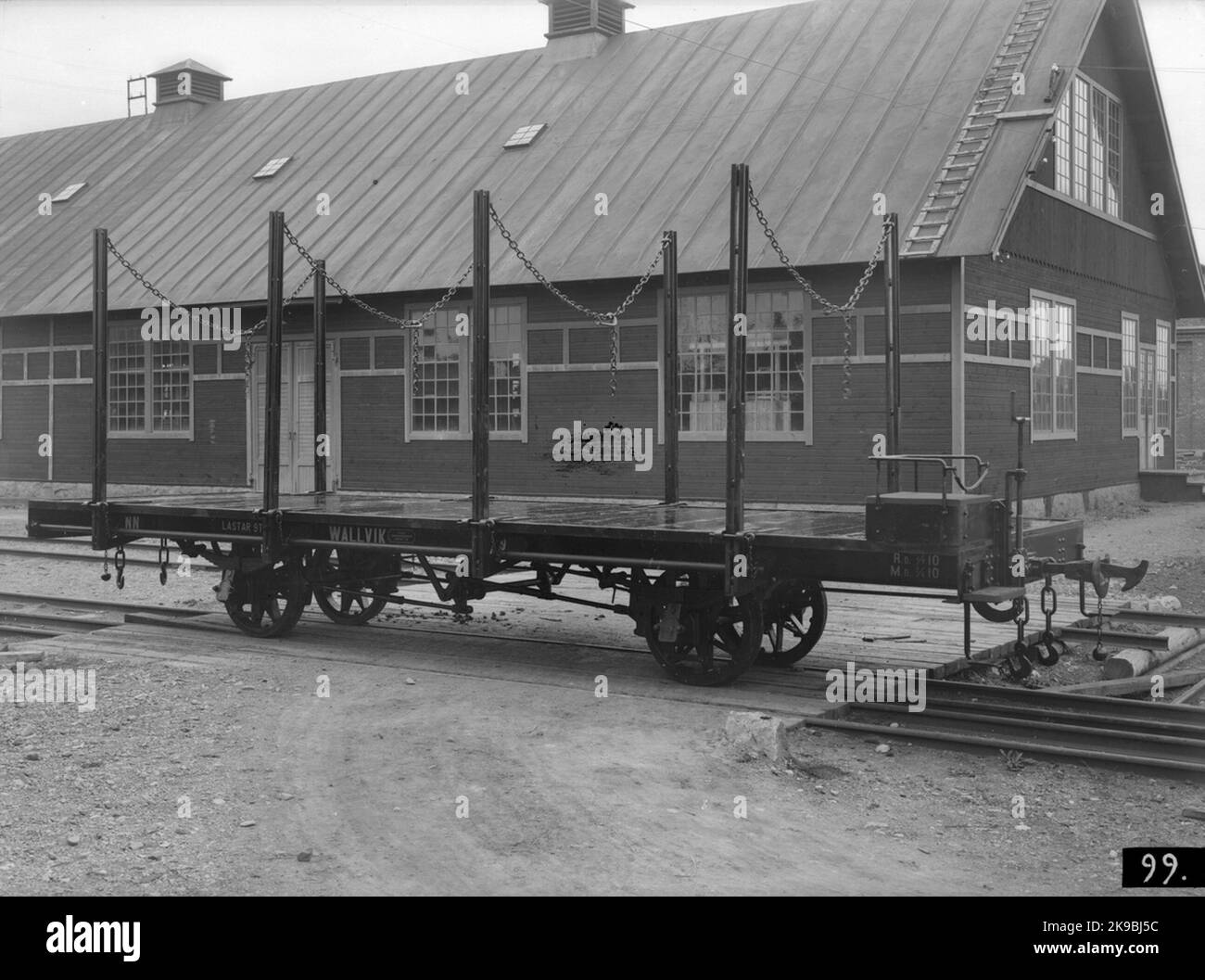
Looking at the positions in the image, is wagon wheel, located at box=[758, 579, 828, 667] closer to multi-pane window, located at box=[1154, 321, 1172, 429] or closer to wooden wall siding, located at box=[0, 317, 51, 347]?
multi-pane window, located at box=[1154, 321, 1172, 429]

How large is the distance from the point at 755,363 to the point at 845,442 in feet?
5.99

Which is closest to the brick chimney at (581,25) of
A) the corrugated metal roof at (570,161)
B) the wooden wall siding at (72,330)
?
the corrugated metal roof at (570,161)

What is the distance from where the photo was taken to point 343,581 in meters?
11.6

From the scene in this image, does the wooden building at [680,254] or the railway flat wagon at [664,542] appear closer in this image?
the railway flat wagon at [664,542]

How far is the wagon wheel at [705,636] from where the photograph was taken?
902cm

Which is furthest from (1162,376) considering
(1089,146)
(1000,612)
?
(1000,612)

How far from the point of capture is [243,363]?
24047 mm

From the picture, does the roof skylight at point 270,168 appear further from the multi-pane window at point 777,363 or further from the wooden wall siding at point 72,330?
the multi-pane window at point 777,363

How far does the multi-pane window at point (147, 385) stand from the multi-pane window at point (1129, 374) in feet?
57.2

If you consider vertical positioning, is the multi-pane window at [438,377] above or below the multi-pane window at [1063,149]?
below

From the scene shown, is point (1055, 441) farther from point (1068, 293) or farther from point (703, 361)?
point (703, 361)

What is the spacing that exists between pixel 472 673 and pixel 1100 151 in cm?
1748

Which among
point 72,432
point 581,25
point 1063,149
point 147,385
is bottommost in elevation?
point 72,432
